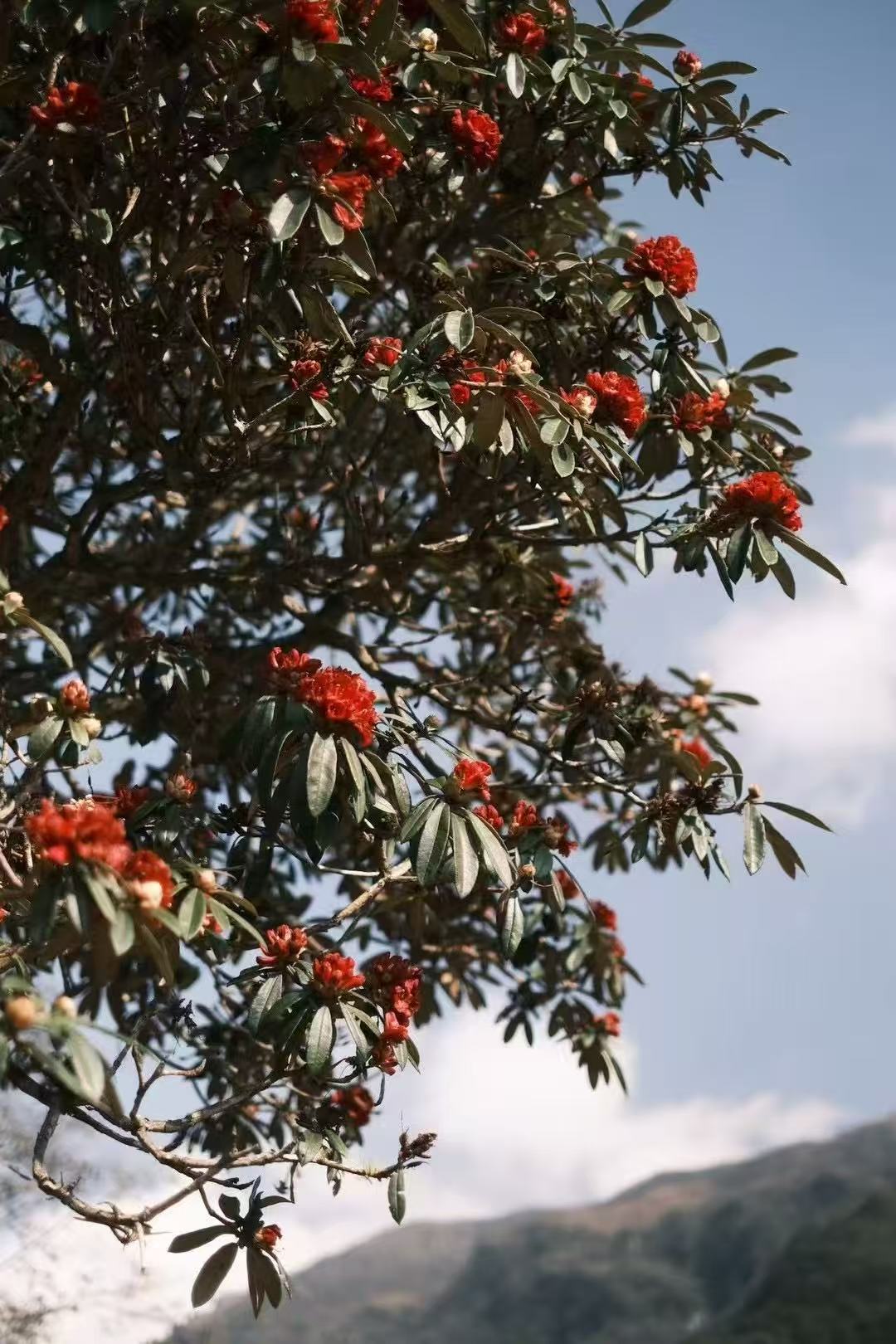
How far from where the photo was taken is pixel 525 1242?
8.36 meters

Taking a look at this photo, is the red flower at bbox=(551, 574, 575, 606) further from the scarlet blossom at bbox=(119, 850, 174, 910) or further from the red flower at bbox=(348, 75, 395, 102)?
the scarlet blossom at bbox=(119, 850, 174, 910)

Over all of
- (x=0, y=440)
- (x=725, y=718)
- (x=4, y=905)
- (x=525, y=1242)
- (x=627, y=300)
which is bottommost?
(x=525, y=1242)

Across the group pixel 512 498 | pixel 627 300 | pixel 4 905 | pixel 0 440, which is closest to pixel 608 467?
pixel 627 300

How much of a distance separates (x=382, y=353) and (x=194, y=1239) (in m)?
1.77

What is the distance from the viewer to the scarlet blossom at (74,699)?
7.66 feet

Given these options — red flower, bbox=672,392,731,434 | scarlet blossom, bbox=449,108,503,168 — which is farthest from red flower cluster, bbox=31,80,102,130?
red flower, bbox=672,392,731,434

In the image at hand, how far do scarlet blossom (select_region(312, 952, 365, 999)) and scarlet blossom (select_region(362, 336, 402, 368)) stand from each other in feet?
3.96

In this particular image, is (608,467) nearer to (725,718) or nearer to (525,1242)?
(725,718)

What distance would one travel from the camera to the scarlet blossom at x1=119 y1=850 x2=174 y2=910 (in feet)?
5.44

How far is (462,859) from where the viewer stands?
2242mm

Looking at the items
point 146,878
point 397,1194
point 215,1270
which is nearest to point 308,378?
point 146,878

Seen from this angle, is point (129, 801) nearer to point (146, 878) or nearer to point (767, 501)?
point (146, 878)

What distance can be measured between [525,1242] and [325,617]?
20.6ft

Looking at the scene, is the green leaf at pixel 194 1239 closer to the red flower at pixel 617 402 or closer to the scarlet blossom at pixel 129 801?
the scarlet blossom at pixel 129 801
